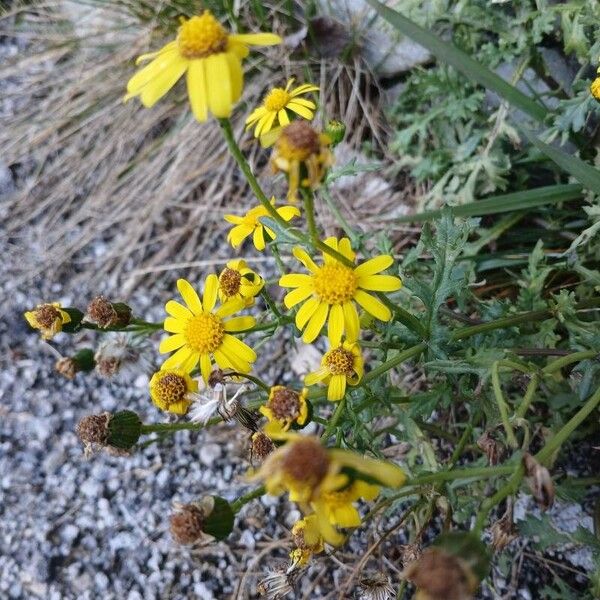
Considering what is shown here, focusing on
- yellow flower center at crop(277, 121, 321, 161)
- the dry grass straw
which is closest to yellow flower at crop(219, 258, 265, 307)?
yellow flower center at crop(277, 121, 321, 161)

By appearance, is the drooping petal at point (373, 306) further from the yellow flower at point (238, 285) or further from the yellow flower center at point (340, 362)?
the yellow flower at point (238, 285)

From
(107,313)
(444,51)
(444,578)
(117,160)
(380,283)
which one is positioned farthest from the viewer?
(117,160)

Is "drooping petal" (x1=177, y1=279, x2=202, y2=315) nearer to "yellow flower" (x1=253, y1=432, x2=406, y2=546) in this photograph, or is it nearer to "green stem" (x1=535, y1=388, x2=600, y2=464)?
"yellow flower" (x1=253, y1=432, x2=406, y2=546)

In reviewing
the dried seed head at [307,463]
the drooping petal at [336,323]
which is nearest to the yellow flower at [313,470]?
the dried seed head at [307,463]

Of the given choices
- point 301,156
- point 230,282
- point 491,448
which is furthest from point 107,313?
point 491,448

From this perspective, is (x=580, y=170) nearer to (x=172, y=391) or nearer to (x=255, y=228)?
(x=255, y=228)
